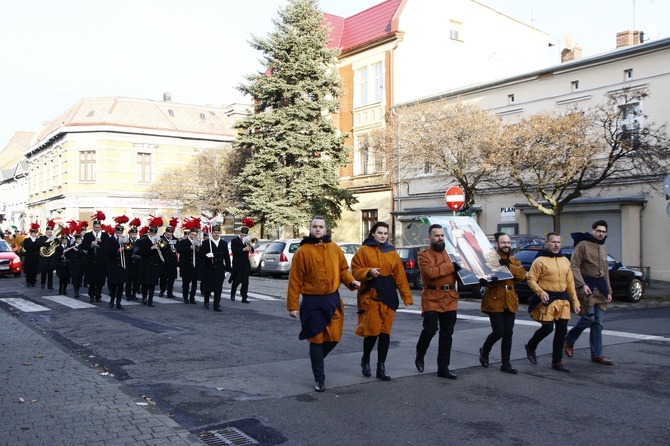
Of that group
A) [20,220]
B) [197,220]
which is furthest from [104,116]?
[197,220]

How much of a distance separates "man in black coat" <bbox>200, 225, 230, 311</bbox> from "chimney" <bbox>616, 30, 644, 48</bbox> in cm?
2059

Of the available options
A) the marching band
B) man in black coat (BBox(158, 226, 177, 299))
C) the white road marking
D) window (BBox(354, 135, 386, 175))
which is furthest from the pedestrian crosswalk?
window (BBox(354, 135, 386, 175))

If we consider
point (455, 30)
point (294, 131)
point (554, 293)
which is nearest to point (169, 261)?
point (554, 293)

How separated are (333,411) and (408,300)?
173 centimetres

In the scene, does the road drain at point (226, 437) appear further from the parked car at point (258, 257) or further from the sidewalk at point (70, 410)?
the parked car at point (258, 257)

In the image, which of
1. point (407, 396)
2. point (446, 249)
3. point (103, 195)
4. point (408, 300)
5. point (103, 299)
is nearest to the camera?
point (407, 396)

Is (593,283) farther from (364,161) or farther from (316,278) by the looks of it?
(364,161)

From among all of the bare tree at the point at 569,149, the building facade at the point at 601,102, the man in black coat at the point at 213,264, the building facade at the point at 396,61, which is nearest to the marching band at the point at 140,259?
the man in black coat at the point at 213,264

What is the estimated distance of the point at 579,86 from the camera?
969 inches

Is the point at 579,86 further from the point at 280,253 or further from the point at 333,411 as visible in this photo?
the point at 333,411

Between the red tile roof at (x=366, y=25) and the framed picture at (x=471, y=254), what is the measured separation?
2613 centimetres

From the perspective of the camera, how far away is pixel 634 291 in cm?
1734

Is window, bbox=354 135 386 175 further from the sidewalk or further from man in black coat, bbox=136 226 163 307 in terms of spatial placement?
the sidewalk

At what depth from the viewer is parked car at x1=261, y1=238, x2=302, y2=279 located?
25469 mm
